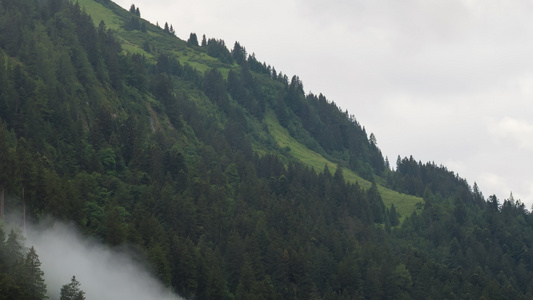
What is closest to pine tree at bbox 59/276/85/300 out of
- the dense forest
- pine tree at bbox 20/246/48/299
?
the dense forest

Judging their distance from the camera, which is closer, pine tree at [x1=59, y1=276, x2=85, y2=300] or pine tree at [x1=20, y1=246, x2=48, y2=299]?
pine tree at [x1=20, y1=246, x2=48, y2=299]

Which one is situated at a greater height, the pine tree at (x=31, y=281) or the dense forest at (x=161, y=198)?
the dense forest at (x=161, y=198)

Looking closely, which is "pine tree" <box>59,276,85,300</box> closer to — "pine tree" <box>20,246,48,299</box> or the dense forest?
the dense forest

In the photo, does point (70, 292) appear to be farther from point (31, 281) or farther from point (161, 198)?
point (161, 198)

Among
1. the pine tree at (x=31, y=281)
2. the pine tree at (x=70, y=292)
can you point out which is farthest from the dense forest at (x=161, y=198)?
Answer: the pine tree at (x=31, y=281)

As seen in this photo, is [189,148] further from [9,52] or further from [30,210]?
[30,210]

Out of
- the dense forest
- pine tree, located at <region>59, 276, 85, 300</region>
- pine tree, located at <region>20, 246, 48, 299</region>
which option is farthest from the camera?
the dense forest

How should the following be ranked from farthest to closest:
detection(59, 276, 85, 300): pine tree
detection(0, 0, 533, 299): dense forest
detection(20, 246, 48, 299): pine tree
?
detection(0, 0, 533, 299): dense forest
detection(59, 276, 85, 300): pine tree
detection(20, 246, 48, 299): pine tree

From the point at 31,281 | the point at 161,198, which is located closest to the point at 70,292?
the point at 31,281

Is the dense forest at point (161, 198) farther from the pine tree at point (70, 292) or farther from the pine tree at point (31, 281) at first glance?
the pine tree at point (31, 281)

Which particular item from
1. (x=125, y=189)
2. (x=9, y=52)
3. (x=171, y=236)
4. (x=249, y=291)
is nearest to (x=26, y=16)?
(x=9, y=52)

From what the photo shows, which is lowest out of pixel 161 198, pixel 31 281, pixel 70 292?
pixel 70 292

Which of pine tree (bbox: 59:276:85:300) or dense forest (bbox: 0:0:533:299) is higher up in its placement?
dense forest (bbox: 0:0:533:299)

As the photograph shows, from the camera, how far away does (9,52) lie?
6403 inches
